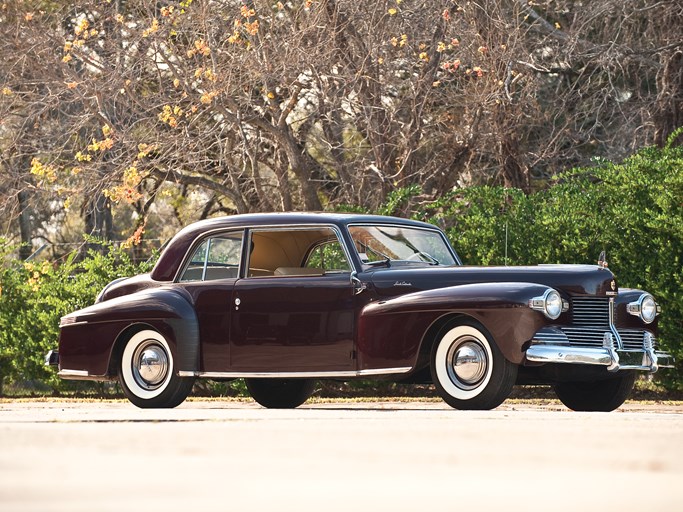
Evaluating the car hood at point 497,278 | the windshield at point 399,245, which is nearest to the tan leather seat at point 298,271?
the windshield at point 399,245

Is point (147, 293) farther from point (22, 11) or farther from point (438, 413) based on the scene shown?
point (22, 11)

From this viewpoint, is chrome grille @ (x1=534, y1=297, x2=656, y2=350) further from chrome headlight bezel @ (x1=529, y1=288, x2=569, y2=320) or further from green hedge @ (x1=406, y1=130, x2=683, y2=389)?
green hedge @ (x1=406, y1=130, x2=683, y2=389)

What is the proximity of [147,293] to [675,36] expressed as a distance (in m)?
11.0

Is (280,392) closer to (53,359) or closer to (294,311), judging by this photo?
(294,311)

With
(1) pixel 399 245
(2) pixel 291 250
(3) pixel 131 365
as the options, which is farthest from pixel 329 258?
(3) pixel 131 365

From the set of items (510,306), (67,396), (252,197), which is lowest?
(67,396)

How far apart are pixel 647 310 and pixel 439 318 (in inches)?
78.4

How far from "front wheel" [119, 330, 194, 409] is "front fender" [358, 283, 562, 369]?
79.3 inches

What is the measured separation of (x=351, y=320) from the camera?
11609 millimetres

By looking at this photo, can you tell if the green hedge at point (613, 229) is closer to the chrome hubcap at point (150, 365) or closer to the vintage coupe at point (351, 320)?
the vintage coupe at point (351, 320)

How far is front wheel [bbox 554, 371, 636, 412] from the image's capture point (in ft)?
39.2

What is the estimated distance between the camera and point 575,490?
5.80 m

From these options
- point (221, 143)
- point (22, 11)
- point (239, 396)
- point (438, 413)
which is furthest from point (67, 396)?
point (438, 413)

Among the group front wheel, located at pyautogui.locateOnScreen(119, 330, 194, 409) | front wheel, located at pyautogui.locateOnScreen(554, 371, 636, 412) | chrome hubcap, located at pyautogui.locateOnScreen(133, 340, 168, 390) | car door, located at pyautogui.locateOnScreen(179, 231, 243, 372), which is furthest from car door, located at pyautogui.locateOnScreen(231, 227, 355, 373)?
front wheel, located at pyautogui.locateOnScreen(554, 371, 636, 412)
